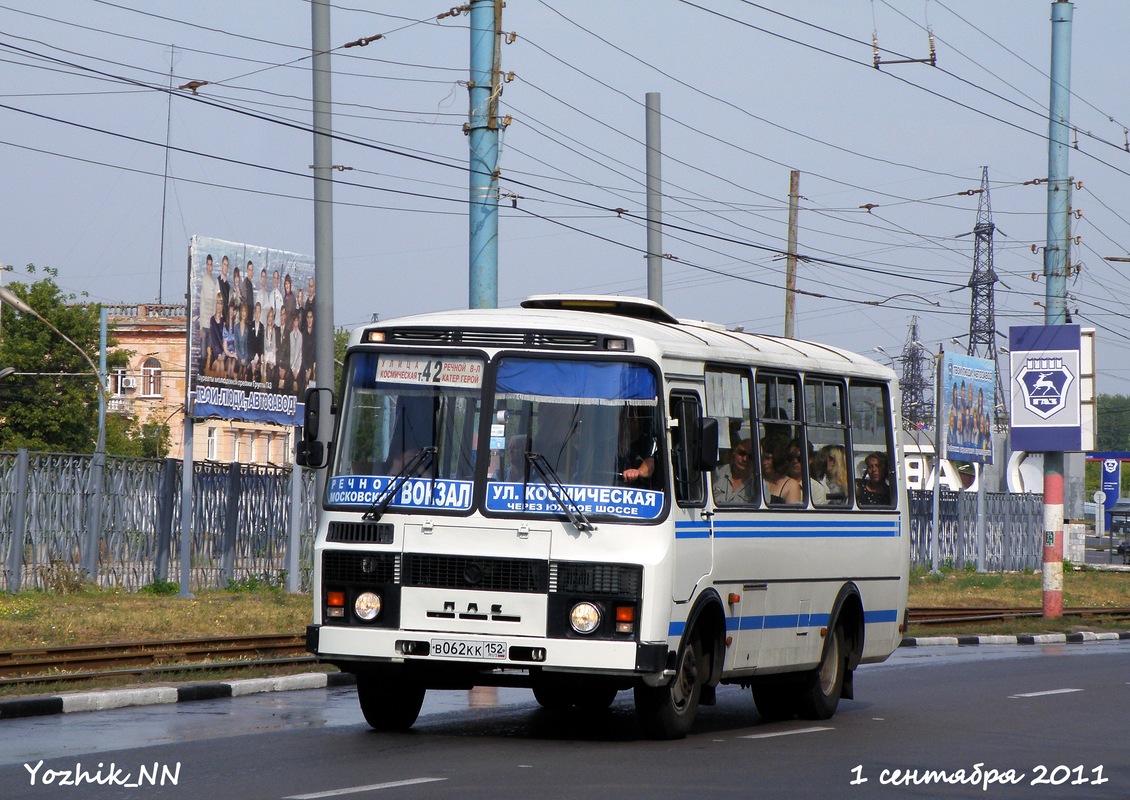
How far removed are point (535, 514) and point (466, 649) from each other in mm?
955

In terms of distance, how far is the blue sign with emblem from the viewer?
27.8 m

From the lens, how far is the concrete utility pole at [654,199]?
26.9m

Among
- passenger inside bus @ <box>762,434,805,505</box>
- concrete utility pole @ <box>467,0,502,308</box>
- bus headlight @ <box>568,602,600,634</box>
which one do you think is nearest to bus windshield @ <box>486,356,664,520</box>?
bus headlight @ <box>568,602,600,634</box>

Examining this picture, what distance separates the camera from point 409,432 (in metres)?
11.4

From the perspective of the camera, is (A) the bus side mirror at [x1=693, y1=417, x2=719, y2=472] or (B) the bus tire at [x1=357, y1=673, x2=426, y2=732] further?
(B) the bus tire at [x1=357, y1=673, x2=426, y2=732]

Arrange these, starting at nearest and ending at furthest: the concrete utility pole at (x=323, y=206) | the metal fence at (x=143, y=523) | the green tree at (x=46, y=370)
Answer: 1. the concrete utility pole at (x=323, y=206)
2. the metal fence at (x=143, y=523)
3. the green tree at (x=46, y=370)

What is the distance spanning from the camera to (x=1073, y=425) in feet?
90.9

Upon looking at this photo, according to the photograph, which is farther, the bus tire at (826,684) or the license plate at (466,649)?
the bus tire at (826,684)

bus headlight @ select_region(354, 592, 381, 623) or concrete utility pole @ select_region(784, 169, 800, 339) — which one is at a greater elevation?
concrete utility pole @ select_region(784, 169, 800, 339)

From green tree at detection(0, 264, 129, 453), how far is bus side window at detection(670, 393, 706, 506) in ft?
187

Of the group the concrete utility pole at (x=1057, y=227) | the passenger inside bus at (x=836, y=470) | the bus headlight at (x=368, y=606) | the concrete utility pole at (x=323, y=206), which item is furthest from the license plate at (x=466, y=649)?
the concrete utility pole at (x=1057, y=227)

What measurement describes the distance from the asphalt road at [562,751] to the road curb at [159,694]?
0.23 metres

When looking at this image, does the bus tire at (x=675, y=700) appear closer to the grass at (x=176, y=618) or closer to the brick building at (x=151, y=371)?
the grass at (x=176, y=618)

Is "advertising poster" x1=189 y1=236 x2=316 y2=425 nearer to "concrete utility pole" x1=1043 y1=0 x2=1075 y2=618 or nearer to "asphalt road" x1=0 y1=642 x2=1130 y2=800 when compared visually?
"asphalt road" x1=0 y1=642 x2=1130 y2=800
